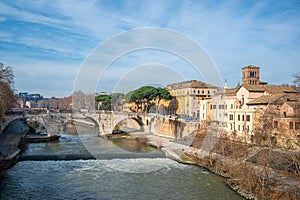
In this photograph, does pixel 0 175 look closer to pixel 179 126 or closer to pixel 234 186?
pixel 234 186

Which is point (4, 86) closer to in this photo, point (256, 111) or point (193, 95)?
point (256, 111)

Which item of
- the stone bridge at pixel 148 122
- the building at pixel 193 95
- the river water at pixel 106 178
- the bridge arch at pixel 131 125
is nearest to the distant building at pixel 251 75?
the building at pixel 193 95

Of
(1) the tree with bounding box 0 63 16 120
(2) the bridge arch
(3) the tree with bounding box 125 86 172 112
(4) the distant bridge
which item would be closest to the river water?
(1) the tree with bounding box 0 63 16 120

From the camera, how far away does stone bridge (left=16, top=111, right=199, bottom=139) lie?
79.9 ft

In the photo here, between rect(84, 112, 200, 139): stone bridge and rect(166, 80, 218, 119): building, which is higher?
rect(166, 80, 218, 119): building

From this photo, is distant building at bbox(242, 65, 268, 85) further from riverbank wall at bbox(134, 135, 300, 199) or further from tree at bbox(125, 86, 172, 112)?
riverbank wall at bbox(134, 135, 300, 199)

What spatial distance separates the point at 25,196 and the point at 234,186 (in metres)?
7.92

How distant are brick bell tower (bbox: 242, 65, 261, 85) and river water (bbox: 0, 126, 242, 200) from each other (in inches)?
577

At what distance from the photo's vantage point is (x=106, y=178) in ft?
40.9

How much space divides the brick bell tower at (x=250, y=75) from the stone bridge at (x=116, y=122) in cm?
844

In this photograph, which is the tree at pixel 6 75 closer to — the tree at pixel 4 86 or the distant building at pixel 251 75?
the tree at pixel 4 86

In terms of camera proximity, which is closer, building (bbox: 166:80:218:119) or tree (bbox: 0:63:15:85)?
tree (bbox: 0:63:15:85)

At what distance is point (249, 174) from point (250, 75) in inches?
739

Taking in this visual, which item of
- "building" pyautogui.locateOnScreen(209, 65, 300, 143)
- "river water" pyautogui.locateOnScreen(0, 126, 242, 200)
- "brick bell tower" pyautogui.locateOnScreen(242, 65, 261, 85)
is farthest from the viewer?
"brick bell tower" pyautogui.locateOnScreen(242, 65, 261, 85)
